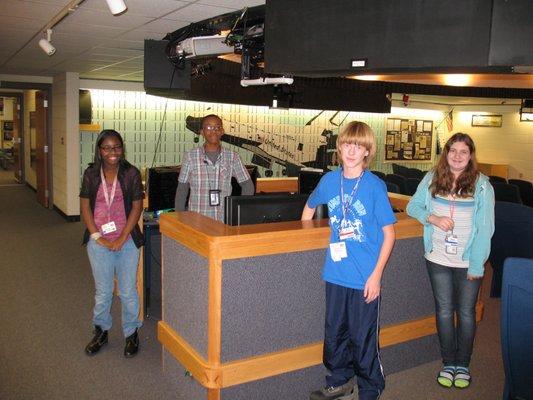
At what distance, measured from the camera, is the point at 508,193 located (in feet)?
23.5

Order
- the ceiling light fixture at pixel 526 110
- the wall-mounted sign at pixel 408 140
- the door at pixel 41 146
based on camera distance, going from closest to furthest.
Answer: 1. the door at pixel 41 146
2. the ceiling light fixture at pixel 526 110
3. the wall-mounted sign at pixel 408 140

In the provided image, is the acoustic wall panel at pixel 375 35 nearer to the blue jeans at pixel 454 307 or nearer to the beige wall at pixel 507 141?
the blue jeans at pixel 454 307

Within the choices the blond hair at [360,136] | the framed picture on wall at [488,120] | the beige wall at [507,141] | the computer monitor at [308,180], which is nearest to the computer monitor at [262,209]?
the blond hair at [360,136]

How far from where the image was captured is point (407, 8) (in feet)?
7.35

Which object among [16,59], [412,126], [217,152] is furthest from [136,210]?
[412,126]

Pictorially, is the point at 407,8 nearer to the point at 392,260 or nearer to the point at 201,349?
the point at 392,260

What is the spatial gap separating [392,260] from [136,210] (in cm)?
170

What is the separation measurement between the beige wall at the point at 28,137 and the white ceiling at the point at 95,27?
15.3 ft

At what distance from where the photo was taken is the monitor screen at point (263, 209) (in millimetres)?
2850

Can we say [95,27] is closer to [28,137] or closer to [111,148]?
[111,148]

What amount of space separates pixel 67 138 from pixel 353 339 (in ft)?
24.0

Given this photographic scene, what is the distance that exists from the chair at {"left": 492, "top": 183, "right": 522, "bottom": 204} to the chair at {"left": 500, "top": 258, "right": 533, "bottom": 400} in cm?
580

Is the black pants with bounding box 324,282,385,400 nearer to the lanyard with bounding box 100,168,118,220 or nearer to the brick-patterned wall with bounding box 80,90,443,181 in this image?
the lanyard with bounding box 100,168,118,220

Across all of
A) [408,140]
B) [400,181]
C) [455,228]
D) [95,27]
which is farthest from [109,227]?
[408,140]
